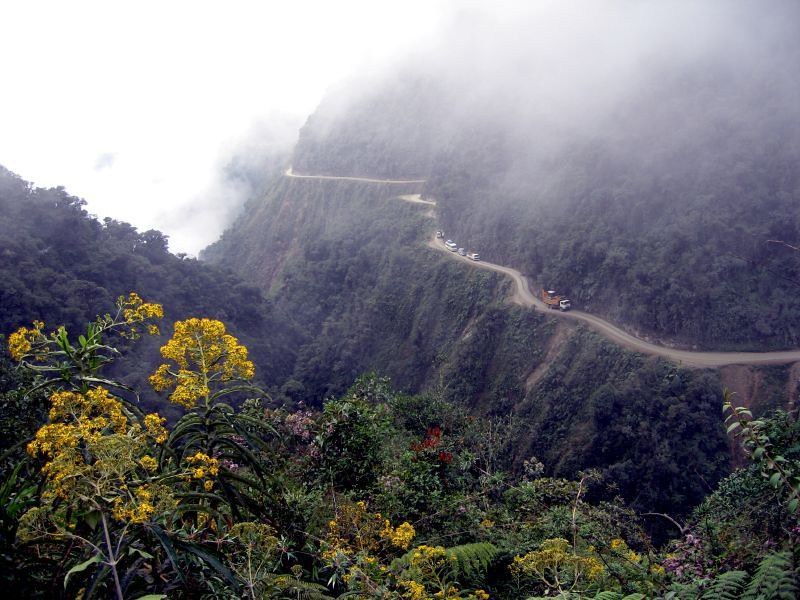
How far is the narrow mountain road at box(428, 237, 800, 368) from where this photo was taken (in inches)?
1205

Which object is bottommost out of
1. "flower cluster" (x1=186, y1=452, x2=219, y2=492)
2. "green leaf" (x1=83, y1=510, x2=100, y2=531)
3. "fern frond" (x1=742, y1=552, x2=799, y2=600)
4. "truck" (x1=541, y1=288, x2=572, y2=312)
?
"green leaf" (x1=83, y1=510, x2=100, y2=531)

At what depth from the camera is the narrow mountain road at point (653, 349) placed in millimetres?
30609

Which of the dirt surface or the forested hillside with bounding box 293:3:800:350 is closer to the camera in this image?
the forested hillside with bounding box 293:3:800:350

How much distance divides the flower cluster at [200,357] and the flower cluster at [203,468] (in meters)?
0.64

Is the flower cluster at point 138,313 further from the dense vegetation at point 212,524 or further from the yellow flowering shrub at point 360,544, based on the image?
the yellow flowering shrub at point 360,544

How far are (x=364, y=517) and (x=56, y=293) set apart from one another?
89.8 ft

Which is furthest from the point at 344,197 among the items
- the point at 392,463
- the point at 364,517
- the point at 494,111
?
the point at 364,517

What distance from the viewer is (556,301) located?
38469 millimetres

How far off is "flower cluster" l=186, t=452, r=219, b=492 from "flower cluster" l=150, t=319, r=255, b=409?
0.64 metres

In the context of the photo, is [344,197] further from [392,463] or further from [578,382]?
[392,463]

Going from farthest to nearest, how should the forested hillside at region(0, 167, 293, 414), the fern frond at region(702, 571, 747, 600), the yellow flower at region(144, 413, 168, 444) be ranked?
1. the forested hillside at region(0, 167, 293, 414)
2. the yellow flower at region(144, 413, 168, 444)
3. the fern frond at region(702, 571, 747, 600)

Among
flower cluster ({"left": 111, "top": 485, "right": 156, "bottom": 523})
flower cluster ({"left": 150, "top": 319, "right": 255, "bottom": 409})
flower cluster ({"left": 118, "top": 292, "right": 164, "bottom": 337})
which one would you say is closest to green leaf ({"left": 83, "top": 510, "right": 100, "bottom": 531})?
flower cluster ({"left": 111, "top": 485, "right": 156, "bottom": 523})

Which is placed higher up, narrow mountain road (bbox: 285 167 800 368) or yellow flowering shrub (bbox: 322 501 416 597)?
narrow mountain road (bbox: 285 167 800 368)

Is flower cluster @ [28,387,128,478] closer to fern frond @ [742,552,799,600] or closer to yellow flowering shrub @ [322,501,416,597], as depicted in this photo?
yellow flowering shrub @ [322,501,416,597]
